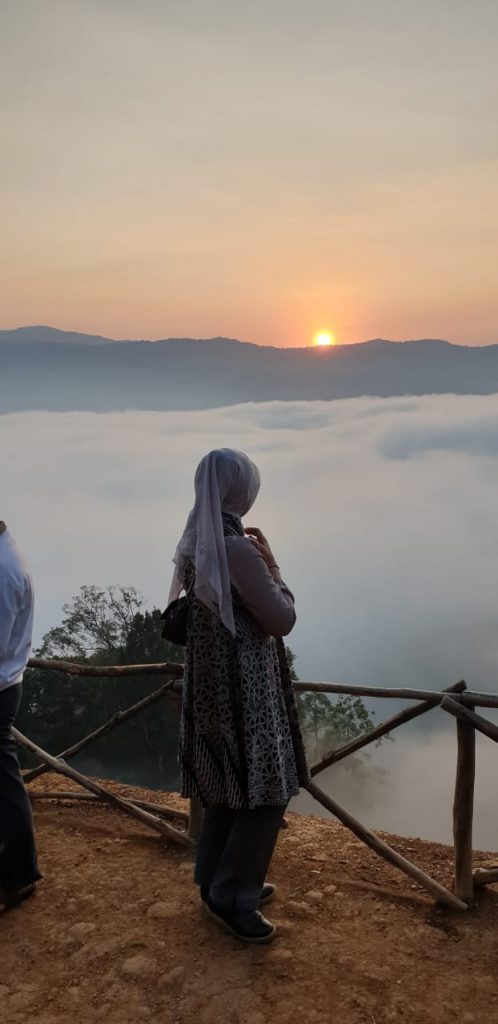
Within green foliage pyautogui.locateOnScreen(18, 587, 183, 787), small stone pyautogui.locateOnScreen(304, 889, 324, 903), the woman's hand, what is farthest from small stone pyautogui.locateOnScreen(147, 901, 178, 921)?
green foliage pyautogui.locateOnScreen(18, 587, 183, 787)

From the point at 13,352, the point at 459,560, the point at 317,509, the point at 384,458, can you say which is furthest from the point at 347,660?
the point at 13,352

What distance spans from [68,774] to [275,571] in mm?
1871

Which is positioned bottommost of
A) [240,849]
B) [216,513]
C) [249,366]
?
[240,849]

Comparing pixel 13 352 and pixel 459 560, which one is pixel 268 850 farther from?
pixel 13 352

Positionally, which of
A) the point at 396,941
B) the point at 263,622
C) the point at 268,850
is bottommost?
the point at 396,941

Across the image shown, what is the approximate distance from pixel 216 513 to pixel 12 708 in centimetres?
112

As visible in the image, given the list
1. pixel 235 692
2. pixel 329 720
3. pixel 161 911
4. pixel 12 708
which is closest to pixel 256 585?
pixel 235 692

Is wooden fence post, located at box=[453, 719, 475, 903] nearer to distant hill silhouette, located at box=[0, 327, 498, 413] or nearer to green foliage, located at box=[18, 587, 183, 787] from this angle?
green foliage, located at box=[18, 587, 183, 787]

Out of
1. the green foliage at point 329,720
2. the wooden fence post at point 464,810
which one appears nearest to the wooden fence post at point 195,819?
the wooden fence post at point 464,810

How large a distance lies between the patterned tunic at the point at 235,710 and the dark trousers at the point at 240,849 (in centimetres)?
9

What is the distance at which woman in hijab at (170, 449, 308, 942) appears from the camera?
2455mm

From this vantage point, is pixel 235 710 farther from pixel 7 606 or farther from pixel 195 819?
pixel 195 819

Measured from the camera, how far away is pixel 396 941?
2.80 meters

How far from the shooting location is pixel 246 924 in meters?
2.68
